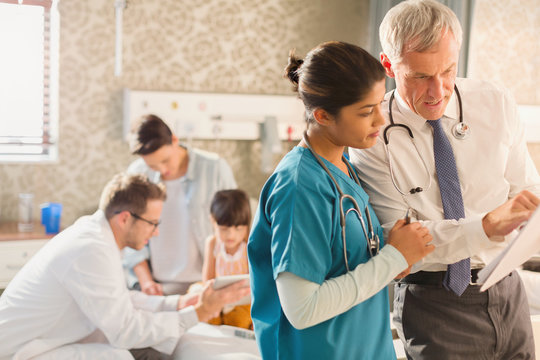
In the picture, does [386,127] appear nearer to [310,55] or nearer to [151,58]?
[310,55]

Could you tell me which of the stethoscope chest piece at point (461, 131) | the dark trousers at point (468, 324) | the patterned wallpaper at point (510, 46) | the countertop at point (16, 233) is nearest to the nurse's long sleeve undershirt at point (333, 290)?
the dark trousers at point (468, 324)

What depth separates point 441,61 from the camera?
1435 millimetres

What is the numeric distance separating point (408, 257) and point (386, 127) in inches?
14.7

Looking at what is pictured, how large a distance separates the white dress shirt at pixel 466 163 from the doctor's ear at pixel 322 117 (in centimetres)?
26

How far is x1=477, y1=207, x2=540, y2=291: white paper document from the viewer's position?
1.17m

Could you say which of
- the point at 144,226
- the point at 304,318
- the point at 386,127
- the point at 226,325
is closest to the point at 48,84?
the point at 144,226

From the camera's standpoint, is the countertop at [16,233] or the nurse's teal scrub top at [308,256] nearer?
the nurse's teal scrub top at [308,256]

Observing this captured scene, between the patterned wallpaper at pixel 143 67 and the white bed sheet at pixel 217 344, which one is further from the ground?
the patterned wallpaper at pixel 143 67

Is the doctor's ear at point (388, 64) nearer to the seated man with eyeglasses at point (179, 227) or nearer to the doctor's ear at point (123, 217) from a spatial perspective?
the doctor's ear at point (123, 217)

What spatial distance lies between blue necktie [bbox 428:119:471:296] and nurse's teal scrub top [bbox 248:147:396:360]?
0.57ft

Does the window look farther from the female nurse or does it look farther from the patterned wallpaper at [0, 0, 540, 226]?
the female nurse

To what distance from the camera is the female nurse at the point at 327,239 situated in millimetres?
1223

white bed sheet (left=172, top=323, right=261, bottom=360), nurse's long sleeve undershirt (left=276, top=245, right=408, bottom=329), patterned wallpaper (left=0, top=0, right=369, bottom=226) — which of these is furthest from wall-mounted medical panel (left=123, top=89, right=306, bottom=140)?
nurse's long sleeve undershirt (left=276, top=245, right=408, bottom=329)

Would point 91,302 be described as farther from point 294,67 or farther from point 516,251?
point 516,251
